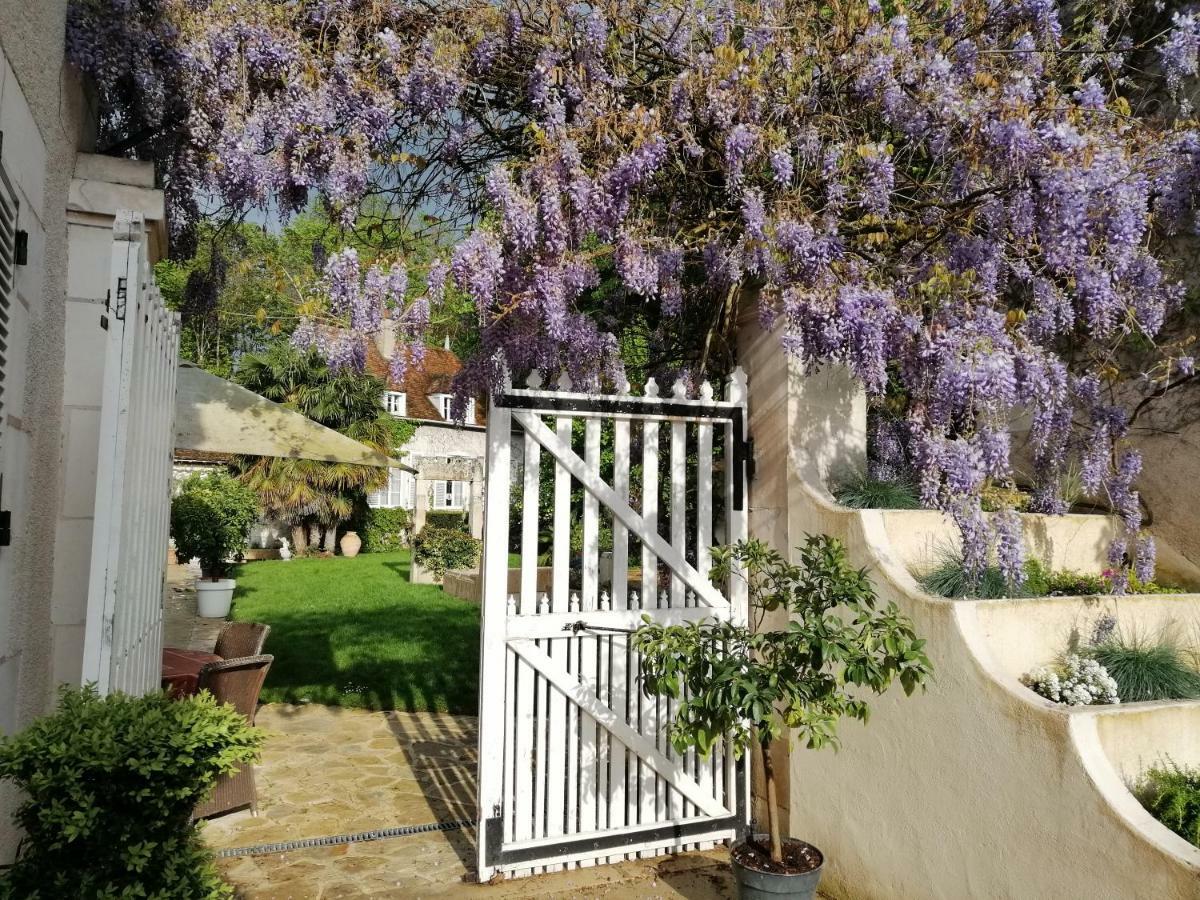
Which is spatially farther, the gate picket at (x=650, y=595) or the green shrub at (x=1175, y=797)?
the gate picket at (x=650, y=595)

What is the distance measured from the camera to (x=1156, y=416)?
5211mm

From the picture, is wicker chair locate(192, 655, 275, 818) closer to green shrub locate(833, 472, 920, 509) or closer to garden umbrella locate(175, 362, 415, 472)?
garden umbrella locate(175, 362, 415, 472)

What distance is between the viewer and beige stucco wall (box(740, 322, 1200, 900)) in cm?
287

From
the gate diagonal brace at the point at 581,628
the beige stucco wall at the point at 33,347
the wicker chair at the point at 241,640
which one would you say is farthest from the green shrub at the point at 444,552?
the beige stucco wall at the point at 33,347

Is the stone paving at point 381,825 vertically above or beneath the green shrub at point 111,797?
beneath

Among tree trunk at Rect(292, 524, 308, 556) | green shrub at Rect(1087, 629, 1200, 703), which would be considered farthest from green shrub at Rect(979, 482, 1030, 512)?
tree trunk at Rect(292, 524, 308, 556)

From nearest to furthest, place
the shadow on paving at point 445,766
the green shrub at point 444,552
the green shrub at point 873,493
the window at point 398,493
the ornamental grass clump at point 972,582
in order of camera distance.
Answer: the ornamental grass clump at point 972,582
the green shrub at point 873,493
the shadow on paving at point 445,766
the green shrub at point 444,552
the window at point 398,493

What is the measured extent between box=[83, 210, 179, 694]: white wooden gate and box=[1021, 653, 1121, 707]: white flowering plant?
11.6 feet

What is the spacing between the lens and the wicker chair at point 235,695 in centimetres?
487

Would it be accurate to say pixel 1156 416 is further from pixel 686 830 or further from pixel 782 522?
pixel 686 830

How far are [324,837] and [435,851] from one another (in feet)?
2.29

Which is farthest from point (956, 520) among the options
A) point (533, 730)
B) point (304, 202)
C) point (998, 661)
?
point (304, 202)

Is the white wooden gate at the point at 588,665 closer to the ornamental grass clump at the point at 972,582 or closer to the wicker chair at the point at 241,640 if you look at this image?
the ornamental grass clump at the point at 972,582

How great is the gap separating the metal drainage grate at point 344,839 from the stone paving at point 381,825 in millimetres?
56
